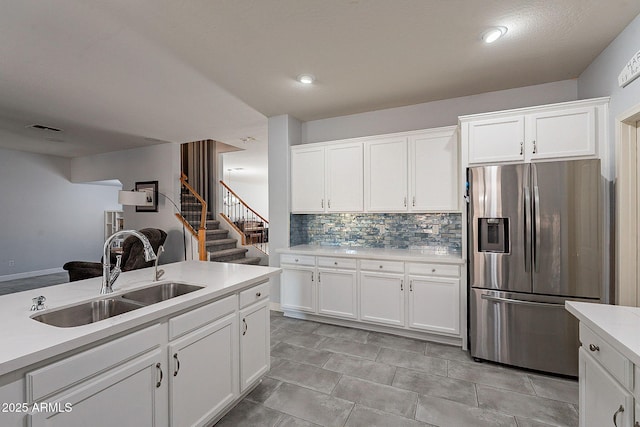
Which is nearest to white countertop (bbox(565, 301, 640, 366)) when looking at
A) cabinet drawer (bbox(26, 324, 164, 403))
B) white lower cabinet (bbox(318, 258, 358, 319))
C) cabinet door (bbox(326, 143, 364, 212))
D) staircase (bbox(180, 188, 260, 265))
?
→ cabinet drawer (bbox(26, 324, 164, 403))

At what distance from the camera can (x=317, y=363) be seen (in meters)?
2.65

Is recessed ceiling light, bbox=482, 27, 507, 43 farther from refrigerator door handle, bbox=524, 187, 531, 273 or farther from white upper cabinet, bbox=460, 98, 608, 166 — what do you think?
refrigerator door handle, bbox=524, 187, 531, 273

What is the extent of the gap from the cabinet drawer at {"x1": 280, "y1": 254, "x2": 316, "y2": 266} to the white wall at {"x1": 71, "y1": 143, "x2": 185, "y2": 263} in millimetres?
2790

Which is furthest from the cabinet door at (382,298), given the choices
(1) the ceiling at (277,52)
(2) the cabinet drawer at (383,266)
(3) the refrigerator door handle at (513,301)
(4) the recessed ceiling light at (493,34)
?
(4) the recessed ceiling light at (493,34)

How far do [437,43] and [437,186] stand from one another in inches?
56.9

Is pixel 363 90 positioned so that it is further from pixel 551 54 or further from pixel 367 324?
pixel 367 324

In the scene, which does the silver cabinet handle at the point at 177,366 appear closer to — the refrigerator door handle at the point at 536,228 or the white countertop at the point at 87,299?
the white countertop at the point at 87,299

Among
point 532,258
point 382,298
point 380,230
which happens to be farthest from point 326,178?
point 532,258

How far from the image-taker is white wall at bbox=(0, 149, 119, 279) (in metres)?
6.12

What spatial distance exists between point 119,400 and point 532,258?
2.99m

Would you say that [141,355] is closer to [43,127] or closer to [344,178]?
[344,178]

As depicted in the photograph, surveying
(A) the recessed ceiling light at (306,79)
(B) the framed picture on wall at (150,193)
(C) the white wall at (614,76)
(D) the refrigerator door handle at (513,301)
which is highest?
(A) the recessed ceiling light at (306,79)

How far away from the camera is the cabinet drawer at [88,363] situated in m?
1.01

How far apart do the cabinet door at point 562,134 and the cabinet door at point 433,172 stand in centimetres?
70
